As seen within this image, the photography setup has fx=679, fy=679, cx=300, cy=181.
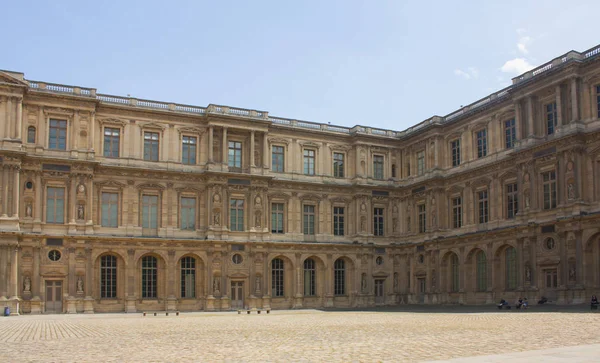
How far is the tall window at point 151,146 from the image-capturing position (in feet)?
154

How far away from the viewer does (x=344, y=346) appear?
16.2 m

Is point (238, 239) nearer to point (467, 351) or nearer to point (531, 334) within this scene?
point (531, 334)

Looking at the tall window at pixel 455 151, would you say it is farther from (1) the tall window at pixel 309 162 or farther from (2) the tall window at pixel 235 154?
(2) the tall window at pixel 235 154

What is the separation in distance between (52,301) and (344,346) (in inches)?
1243

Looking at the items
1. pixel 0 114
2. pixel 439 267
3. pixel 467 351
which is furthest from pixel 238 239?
pixel 467 351

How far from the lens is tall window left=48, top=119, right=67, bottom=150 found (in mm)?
44156

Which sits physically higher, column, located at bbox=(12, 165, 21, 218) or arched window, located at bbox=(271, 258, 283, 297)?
column, located at bbox=(12, 165, 21, 218)

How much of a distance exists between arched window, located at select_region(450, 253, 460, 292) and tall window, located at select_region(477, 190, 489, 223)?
3826 mm

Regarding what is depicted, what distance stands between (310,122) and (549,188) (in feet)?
63.8

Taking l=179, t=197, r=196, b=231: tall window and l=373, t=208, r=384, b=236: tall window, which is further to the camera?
l=373, t=208, r=384, b=236: tall window

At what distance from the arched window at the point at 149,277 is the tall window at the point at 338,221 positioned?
1402 cm

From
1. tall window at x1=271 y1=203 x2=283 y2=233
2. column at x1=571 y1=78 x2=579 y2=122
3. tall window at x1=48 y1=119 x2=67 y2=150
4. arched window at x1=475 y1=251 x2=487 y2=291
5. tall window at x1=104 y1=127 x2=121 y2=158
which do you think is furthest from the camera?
tall window at x1=271 y1=203 x2=283 y2=233

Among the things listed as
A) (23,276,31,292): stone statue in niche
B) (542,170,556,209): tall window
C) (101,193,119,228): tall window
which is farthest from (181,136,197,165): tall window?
(542,170,556,209): tall window

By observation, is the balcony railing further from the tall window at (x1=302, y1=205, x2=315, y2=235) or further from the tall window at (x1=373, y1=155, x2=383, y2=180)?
the tall window at (x1=302, y1=205, x2=315, y2=235)
